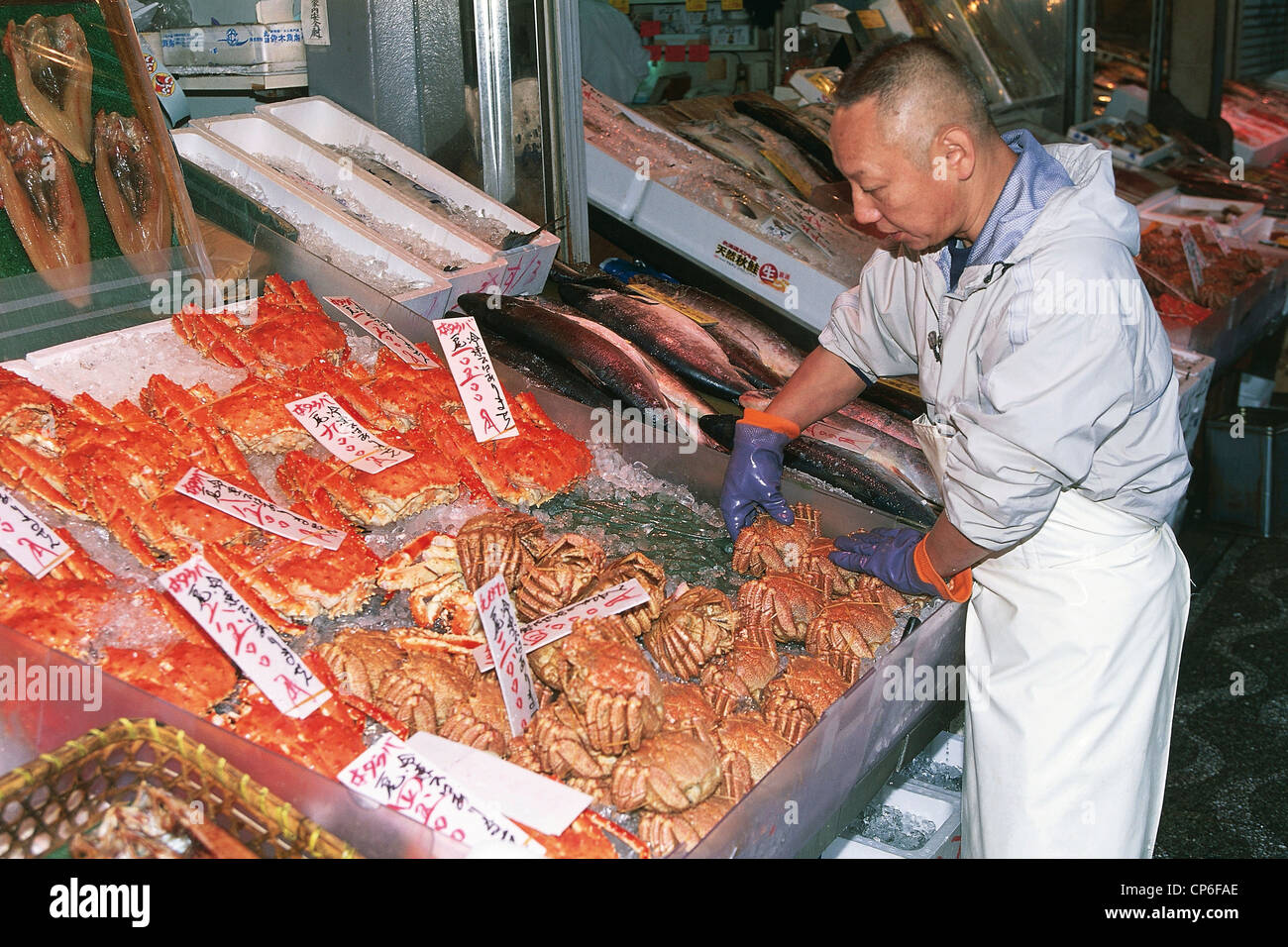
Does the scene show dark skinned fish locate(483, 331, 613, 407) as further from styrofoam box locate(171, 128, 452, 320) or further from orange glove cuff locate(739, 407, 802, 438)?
orange glove cuff locate(739, 407, 802, 438)

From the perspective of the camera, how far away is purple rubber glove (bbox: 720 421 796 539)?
264cm

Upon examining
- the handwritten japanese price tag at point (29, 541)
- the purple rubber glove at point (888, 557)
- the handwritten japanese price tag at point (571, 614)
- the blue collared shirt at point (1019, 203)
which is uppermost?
the blue collared shirt at point (1019, 203)

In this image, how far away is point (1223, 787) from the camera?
380 cm

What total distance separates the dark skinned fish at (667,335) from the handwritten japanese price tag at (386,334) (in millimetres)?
688

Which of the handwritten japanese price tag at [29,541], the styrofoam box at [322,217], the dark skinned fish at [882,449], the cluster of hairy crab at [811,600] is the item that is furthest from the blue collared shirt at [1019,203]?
the handwritten japanese price tag at [29,541]

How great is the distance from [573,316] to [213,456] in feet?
4.15

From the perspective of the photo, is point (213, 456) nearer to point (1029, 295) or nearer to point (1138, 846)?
point (1029, 295)

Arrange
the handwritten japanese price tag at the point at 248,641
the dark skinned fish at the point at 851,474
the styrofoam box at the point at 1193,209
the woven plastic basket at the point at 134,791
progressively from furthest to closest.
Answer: the styrofoam box at the point at 1193,209 < the dark skinned fish at the point at 851,474 < the handwritten japanese price tag at the point at 248,641 < the woven plastic basket at the point at 134,791

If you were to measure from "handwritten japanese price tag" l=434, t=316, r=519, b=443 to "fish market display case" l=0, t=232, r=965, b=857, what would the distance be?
35.1 inches

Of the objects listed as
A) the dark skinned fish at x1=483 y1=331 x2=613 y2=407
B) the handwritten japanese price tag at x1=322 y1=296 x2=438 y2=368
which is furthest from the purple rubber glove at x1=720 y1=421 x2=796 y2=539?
the handwritten japanese price tag at x1=322 y1=296 x2=438 y2=368

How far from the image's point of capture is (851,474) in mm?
2885

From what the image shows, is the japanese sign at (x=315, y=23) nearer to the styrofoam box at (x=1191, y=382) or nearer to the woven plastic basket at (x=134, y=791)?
the woven plastic basket at (x=134, y=791)

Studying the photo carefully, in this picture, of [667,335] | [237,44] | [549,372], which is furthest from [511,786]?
[237,44]

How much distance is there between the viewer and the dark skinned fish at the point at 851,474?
2789 millimetres
